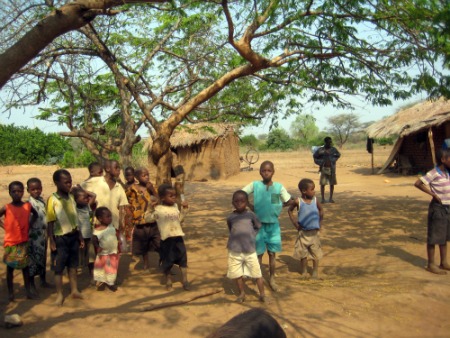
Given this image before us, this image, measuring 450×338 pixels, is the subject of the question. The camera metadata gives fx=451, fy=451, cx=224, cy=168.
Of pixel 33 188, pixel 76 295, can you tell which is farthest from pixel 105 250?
pixel 33 188

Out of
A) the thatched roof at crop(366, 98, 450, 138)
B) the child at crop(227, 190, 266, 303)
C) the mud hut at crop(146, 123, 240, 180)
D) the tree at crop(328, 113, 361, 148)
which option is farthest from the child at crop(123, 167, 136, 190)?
the tree at crop(328, 113, 361, 148)

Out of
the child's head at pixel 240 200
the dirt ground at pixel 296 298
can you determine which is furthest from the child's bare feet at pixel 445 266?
the child's head at pixel 240 200

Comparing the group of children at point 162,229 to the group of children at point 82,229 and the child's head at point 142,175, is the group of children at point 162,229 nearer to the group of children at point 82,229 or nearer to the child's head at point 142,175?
the group of children at point 82,229

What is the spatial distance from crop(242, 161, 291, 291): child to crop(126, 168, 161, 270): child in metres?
1.58

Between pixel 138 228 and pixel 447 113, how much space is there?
44.9 ft

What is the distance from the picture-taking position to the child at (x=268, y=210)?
16.7 feet

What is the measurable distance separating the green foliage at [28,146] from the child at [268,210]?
2667 centimetres

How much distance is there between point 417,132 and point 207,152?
8.42 m

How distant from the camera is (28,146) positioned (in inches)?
1169

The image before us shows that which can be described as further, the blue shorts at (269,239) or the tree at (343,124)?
the tree at (343,124)

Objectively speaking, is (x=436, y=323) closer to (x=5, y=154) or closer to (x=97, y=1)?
(x=97, y=1)

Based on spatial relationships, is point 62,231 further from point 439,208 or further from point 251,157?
point 251,157

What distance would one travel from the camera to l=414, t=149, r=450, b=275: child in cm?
542

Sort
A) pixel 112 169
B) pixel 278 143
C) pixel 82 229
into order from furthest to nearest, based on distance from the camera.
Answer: pixel 278 143 < pixel 112 169 < pixel 82 229
